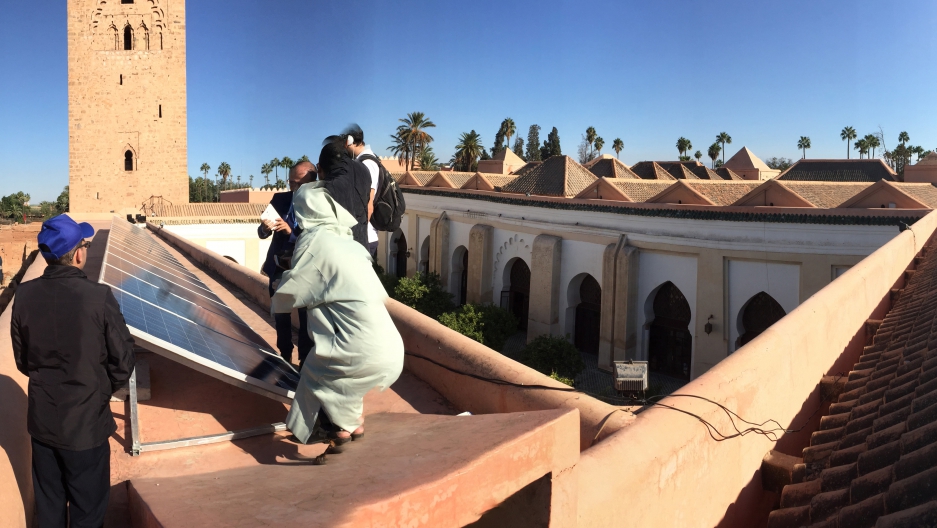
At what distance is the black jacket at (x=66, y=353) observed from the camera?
203 centimetres

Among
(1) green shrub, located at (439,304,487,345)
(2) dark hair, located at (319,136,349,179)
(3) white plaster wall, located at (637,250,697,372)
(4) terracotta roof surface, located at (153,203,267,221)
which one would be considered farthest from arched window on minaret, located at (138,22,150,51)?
(2) dark hair, located at (319,136,349,179)

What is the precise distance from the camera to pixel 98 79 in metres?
24.6

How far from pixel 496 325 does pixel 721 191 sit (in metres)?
6.49

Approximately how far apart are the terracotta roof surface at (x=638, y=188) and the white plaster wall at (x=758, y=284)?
3969mm

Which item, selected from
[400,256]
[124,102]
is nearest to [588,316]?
[400,256]

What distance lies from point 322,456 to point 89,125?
2620cm

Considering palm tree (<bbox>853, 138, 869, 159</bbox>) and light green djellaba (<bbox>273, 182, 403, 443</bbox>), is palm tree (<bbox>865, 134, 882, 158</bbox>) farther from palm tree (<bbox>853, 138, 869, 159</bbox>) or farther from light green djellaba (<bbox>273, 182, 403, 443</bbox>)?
light green djellaba (<bbox>273, 182, 403, 443</bbox>)

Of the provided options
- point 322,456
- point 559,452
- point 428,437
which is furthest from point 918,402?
point 322,456

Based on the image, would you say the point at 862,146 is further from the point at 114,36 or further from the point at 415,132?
the point at 114,36

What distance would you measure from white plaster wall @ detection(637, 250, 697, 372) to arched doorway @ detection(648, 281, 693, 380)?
0.23m

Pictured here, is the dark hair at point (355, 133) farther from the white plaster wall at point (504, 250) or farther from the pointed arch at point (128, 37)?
the pointed arch at point (128, 37)

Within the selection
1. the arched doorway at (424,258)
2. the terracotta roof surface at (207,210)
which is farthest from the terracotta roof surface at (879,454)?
the arched doorway at (424,258)

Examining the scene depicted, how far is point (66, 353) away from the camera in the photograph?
81.1 inches

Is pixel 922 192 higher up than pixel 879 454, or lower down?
higher up
